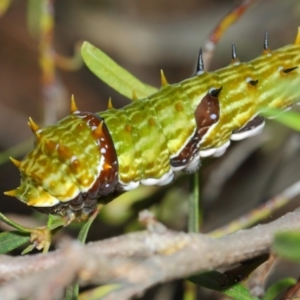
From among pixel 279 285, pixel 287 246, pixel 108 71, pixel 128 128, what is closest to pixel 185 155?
pixel 128 128

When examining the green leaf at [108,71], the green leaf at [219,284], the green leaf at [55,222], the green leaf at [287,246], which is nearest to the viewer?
the green leaf at [287,246]

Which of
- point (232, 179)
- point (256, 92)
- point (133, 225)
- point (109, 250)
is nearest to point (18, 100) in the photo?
point (232, 179)

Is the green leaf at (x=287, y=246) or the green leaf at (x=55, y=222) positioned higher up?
the green leaf at (x=287, y=246)

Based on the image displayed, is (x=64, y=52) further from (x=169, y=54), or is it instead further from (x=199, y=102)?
(x=199, y=102)

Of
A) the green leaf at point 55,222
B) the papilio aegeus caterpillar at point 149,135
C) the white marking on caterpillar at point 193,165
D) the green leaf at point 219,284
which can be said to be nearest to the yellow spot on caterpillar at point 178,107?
the papilio aegeus caterpillar at point 149,135

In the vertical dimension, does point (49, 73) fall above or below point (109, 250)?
below

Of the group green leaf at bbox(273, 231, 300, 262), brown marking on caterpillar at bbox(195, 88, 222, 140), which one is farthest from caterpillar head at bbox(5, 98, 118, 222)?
green leaf at bbox(273, 231, 300, 262)

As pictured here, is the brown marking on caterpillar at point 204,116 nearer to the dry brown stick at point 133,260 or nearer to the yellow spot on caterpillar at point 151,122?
the yellow spot on caterpillar at point 151,122

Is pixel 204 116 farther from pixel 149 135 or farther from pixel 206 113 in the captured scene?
pixel 149 135
